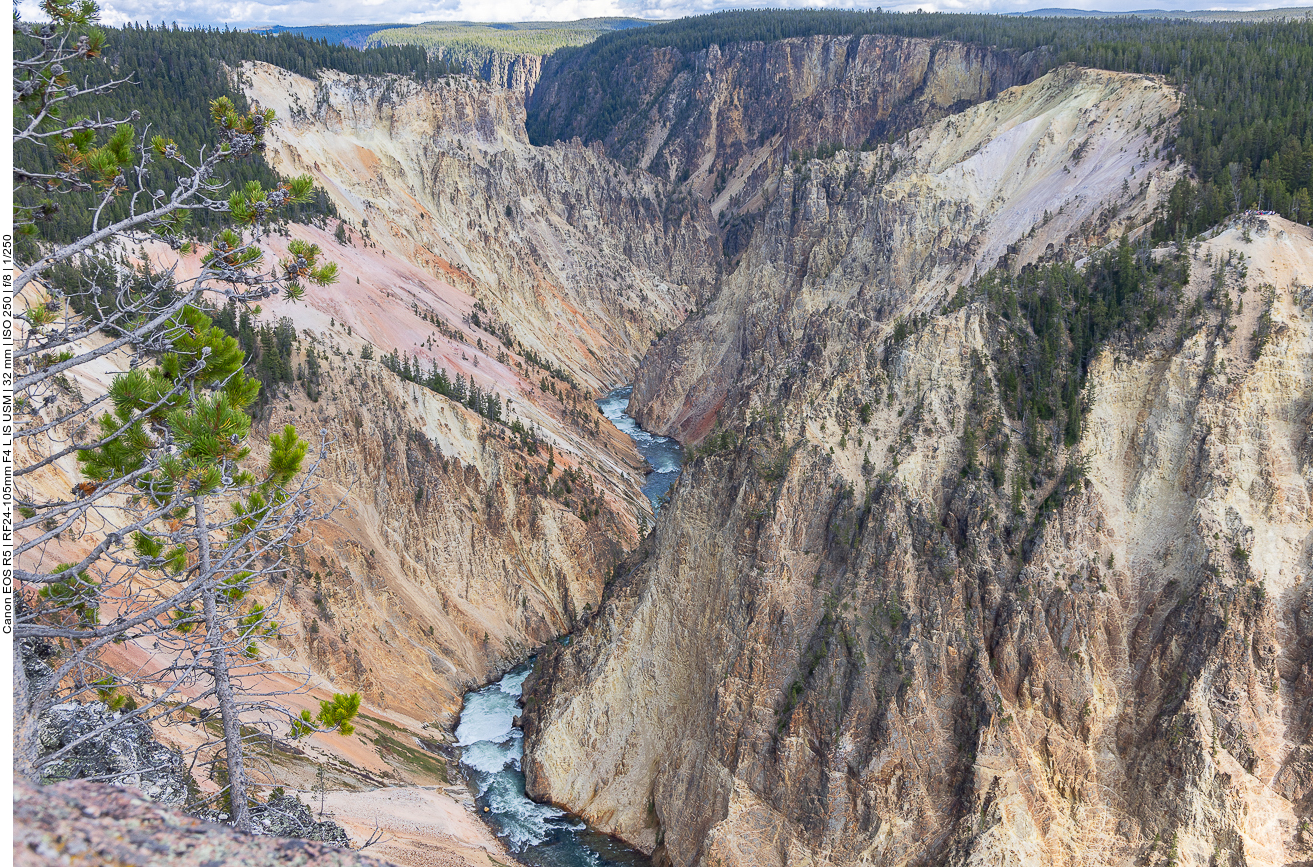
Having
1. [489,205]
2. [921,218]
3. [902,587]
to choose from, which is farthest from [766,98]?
[902,587]

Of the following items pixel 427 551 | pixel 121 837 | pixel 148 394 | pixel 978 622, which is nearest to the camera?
pixel 121 837

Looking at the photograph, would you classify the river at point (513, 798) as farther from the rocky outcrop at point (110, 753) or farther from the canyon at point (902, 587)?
the rocky outcrop at point (110, 753)

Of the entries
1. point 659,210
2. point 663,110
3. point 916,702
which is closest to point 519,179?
point 659,210

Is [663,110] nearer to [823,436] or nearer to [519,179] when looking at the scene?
[519,179]

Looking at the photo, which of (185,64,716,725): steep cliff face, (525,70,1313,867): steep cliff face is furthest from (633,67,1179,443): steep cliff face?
(185,64,716,725): steep cliff face

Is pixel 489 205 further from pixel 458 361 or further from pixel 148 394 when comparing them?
pixel 148 394
